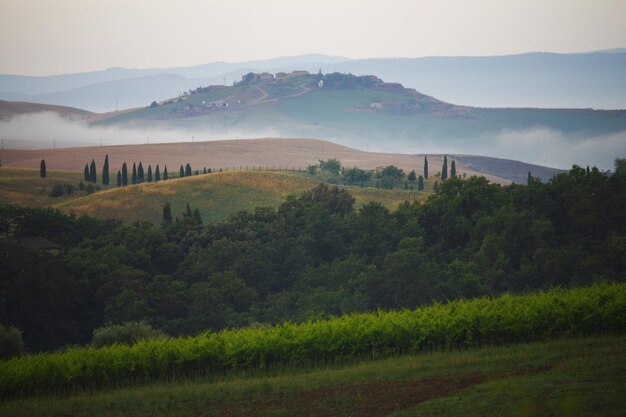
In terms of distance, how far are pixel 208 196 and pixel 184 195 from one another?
4255 millimetres

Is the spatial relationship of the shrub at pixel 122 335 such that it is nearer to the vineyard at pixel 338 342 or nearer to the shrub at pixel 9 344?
the shrub at pixel 9 344

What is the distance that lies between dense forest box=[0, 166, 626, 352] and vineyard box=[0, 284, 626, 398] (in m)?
29.1

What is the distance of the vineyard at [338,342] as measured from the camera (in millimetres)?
36875

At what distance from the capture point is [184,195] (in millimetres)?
149375

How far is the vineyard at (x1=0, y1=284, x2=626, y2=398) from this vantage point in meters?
36.9

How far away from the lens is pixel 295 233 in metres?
94.1

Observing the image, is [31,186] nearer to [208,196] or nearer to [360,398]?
[208,196]

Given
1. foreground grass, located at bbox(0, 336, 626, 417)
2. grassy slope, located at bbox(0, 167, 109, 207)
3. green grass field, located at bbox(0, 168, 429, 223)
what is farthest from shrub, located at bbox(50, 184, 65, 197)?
foreground grass, located at bbox(0, 336, 626, 417)

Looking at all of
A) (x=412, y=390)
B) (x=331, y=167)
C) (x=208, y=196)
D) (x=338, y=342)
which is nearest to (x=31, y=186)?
(x=208, y=196)

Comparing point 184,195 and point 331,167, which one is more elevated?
point 331,167

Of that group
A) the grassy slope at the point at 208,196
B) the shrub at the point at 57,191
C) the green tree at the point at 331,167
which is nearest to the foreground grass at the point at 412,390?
the grassy slope at the point at 208,196

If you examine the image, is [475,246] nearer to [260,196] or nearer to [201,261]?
[201,261]

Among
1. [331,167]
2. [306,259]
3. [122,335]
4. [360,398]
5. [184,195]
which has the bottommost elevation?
[306,259]

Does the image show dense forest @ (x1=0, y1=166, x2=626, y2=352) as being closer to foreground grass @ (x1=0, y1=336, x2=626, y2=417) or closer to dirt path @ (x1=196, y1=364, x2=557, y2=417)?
foreground grass @ (x1=0, y1=336, x2=626, y2=417)
